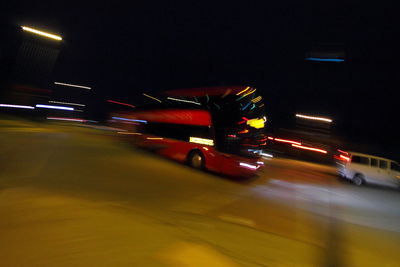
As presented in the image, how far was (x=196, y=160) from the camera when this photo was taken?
11336 millimetres

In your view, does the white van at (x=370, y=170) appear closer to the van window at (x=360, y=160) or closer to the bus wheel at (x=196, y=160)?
the van window at (x=360, y=160)

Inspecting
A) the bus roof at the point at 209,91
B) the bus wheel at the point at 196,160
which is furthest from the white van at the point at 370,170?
the bus wheel at the point at 196,160

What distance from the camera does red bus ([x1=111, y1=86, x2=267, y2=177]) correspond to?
1032cm

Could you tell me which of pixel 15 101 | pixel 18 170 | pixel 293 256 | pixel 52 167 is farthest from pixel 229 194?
pixel 15 101

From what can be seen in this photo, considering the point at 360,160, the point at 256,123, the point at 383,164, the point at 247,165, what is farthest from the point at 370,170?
the point at 247,165

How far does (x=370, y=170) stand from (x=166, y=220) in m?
13.2

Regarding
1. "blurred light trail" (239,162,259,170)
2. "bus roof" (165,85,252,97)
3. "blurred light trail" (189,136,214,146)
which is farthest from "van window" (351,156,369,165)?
"blurred light trail" (189,136,214,146)

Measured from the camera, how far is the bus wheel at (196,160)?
1114 centimetres

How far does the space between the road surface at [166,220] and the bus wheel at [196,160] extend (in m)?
1.10

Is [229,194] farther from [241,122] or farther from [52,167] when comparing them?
[52,167]

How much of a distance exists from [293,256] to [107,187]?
4.72m

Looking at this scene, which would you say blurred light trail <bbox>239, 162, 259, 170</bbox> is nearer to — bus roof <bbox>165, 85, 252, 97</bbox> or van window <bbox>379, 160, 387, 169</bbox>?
bus roof <bbox>165, 85, 252, 97</bbox>

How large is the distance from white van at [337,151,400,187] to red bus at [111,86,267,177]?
6128 millimetres

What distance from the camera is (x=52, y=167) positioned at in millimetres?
8352
